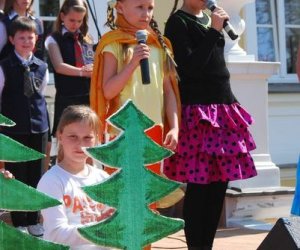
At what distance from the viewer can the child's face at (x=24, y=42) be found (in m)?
5.17

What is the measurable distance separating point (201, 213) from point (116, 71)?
867 mm

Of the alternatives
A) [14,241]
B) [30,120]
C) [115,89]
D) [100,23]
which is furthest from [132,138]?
[100,23]

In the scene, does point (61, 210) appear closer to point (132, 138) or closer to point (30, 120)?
point (132, 138)

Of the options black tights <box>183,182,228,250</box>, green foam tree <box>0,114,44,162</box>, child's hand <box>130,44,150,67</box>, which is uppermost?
child's hand <box>130,44,150,67</box>

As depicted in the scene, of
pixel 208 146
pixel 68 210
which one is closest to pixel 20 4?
pixel 208 146

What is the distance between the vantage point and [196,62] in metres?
3.95

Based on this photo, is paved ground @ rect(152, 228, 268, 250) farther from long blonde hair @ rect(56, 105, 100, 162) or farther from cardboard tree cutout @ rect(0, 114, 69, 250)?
cardboard tree cutout @ rect(0, 114, 69, 250)

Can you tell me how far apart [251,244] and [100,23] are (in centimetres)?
366

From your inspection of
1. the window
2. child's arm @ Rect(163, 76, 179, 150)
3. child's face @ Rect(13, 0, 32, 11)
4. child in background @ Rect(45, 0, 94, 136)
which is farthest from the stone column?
the window

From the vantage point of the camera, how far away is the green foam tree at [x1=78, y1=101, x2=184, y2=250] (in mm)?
2322

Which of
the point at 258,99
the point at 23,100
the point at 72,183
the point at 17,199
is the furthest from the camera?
the point at 258,99

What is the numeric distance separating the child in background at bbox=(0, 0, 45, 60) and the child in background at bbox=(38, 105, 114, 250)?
94.9 inches

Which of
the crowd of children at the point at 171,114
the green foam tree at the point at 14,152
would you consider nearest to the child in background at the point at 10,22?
the crowd of children at the point at 171,114

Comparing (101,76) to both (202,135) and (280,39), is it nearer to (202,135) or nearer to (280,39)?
(202,135)
